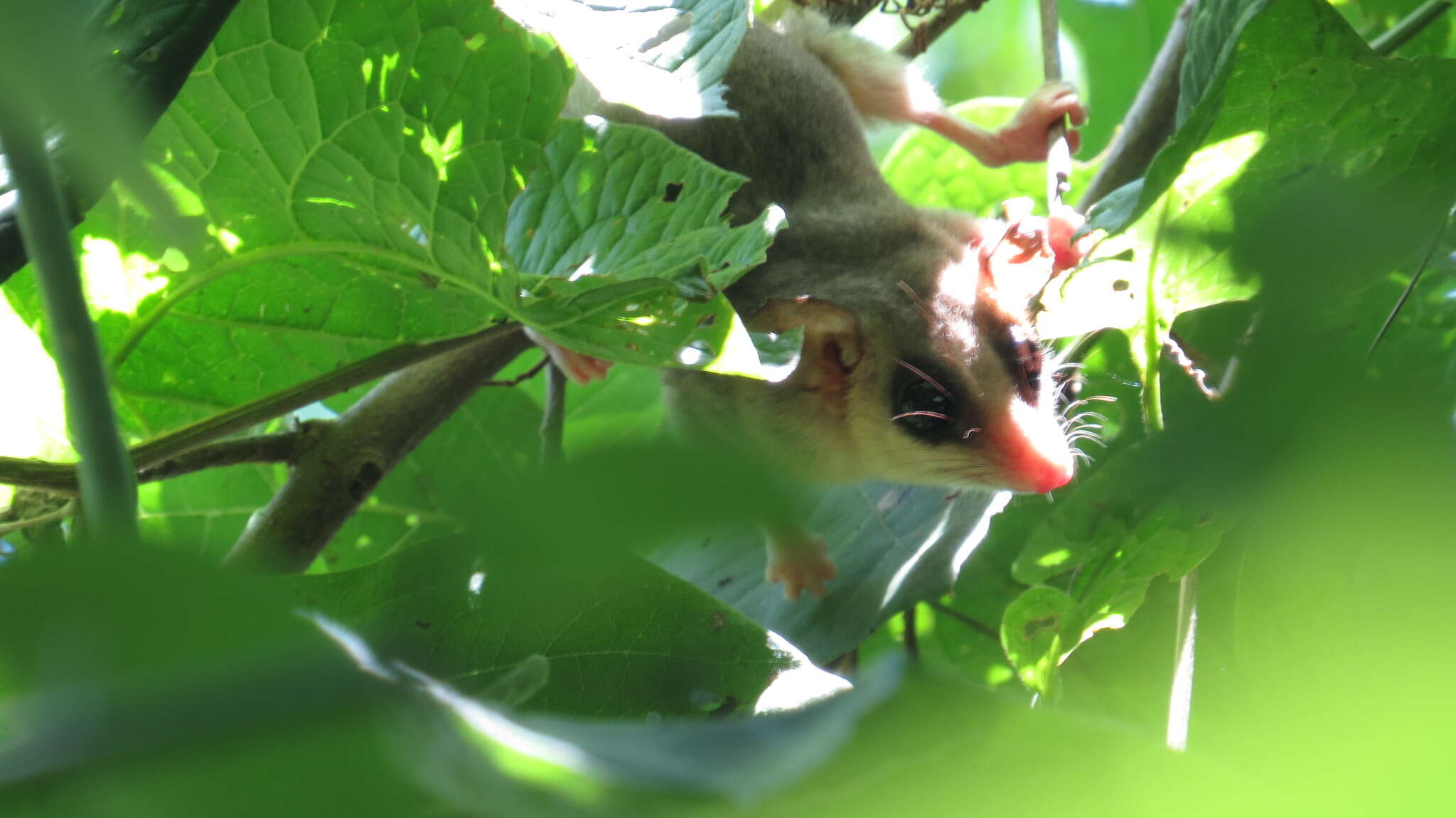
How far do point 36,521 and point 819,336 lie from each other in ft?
4.80

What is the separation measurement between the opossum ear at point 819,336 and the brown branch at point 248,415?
640 millimetres

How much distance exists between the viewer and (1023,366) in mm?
2283

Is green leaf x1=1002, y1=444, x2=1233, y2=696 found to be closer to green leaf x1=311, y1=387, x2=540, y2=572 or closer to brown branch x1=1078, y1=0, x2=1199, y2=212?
brown branch x1=1078, y1=0, x2=1199, y2=212

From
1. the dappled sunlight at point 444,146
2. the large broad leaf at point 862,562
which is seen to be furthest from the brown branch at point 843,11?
the dappled sunlight at point 444,146

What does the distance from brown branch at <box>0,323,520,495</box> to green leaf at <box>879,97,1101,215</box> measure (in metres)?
1.72

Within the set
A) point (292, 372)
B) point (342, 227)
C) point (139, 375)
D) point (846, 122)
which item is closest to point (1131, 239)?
point (342, 227)

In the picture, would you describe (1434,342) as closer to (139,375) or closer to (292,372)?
(292,372)

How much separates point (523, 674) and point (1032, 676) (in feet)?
3.39

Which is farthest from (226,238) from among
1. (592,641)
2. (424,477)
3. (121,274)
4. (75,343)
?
(75,343)

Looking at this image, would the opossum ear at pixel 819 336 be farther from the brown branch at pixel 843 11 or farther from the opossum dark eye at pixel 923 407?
the brown branch at pixel 843 11

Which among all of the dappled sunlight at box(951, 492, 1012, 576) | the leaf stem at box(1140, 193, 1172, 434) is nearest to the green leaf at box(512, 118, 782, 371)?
the leaf stem at box(1140, 193, 1172, 434)

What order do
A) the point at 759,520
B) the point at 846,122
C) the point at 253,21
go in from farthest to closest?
the point at 846,122
the point at 253,21
the point at 759,520

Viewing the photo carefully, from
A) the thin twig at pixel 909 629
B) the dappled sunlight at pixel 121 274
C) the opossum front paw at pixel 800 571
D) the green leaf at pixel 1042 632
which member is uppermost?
the dappled sunlight at pixel 121 274

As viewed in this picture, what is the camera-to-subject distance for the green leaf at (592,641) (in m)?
1.26
